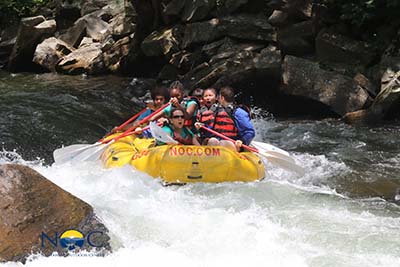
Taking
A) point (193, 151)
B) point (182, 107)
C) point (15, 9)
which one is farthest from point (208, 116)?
point (15, 9)

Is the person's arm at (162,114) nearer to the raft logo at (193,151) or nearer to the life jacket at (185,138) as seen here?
the life jacket at (185,138)

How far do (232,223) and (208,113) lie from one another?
82.1 inches

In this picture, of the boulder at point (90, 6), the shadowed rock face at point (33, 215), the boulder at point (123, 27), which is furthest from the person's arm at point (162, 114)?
the boulder at point (90, 6)

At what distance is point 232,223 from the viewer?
13.6 ft

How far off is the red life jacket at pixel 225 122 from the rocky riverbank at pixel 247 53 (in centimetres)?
296

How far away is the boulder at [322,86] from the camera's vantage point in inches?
328

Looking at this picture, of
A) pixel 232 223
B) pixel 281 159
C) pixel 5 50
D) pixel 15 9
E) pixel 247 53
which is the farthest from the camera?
pixel 15 9

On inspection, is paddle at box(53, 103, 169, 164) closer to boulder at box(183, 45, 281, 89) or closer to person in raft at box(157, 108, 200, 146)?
person in raft at box(157, 108, 200, 146)

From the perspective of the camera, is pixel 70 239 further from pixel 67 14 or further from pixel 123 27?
pixel 67 14

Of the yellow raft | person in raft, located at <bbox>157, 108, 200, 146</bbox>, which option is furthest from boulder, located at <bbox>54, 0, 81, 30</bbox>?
the yellow raft

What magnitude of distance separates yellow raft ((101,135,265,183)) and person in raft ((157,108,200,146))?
379 millimetres

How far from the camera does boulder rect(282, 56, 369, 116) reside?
834 centimetres

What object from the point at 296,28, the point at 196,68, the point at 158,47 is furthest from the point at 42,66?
the point at 296,28

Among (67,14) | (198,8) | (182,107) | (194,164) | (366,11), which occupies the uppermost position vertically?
(366,11)
